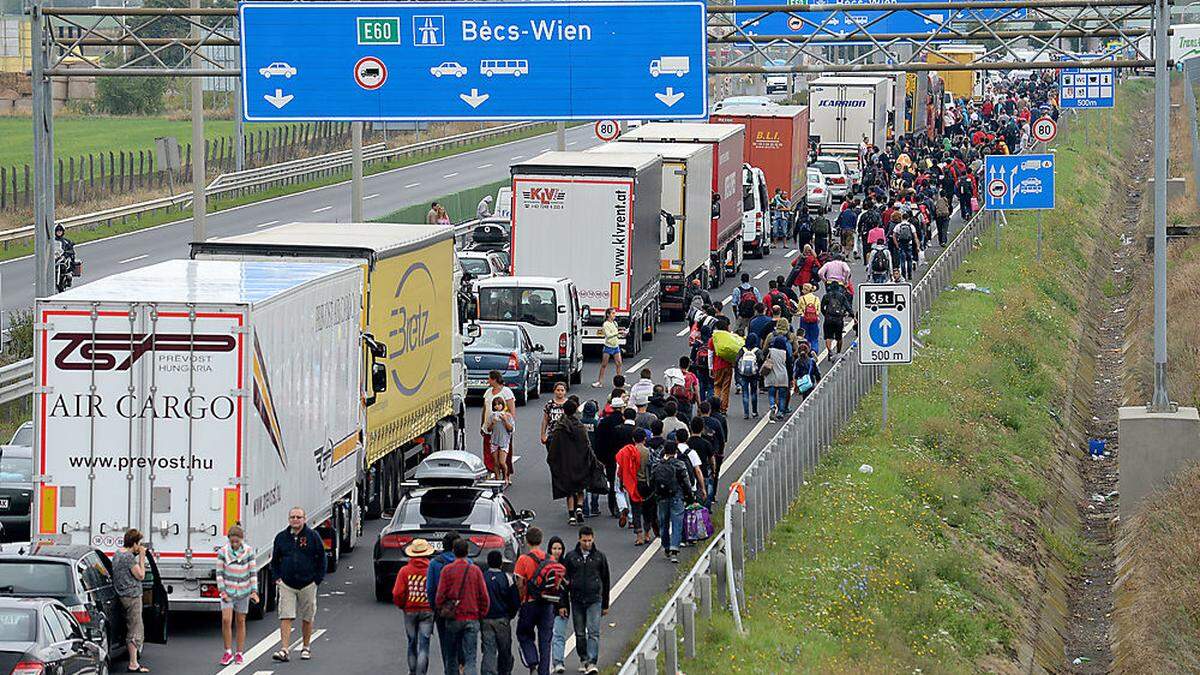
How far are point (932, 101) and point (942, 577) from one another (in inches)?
2737

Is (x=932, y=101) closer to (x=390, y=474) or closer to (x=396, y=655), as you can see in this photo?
(x=390, y=474)

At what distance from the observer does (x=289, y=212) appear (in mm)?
65188

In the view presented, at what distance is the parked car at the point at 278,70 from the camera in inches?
1127

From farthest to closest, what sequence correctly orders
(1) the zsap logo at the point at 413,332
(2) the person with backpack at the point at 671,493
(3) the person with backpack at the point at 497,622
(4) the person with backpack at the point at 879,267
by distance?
(4) the person with backpack at the point at 879,267, (1) the zsap logo at the point at 413,332, (2) the person with backpack at the point at 671,493, (3) the person with backpack at the point at 497,622

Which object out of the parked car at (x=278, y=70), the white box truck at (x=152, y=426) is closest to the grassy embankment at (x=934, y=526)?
the white box truck at (x=152, y=426)

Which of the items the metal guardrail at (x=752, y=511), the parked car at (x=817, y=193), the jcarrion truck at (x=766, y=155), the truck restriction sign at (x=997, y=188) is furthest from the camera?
the parked car at (x=817, y=193)

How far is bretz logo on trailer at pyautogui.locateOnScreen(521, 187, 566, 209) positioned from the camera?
37.4 meters

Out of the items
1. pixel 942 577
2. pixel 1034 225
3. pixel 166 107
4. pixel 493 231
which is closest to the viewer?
pixel 942 577

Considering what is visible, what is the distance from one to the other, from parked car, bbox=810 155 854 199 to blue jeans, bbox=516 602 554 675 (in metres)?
49.3

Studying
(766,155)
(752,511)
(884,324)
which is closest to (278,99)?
(884,324)

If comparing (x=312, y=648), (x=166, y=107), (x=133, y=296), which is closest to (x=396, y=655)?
(x=312, y=648)

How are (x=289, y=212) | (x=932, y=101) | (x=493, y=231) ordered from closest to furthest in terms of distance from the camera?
(x=493, y=231) < (x=289, y=212) < (x=932, y=101)

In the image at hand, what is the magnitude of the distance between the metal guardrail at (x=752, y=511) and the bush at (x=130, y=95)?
A: 3045 inches

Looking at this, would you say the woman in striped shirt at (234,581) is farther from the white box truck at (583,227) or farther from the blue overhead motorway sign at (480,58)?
the white box truck at (583,227)
